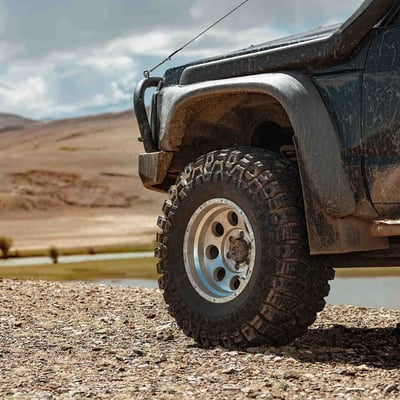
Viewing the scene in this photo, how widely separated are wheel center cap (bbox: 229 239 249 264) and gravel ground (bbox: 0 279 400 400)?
0.55 metres

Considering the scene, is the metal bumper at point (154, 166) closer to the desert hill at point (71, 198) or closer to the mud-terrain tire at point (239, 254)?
the mud-terrain tire at point (239, 254)

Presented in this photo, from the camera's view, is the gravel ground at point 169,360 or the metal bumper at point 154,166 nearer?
the gravel ground at point 169,360

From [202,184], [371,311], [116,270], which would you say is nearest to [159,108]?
[202,184]

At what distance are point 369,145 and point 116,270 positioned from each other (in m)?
16.0

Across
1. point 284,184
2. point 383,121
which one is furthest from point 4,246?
point 383,121

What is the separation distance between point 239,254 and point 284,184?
0.52m

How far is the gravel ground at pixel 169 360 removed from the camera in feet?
15.8

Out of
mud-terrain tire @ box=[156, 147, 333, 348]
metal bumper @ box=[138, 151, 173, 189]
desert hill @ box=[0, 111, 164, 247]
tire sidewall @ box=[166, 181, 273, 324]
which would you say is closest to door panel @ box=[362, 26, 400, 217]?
mud-terrain tire @ box=[156, 147, 333, 348]

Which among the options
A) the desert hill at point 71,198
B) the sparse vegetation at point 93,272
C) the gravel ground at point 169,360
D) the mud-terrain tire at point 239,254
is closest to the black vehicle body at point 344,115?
the mud-terrain tire at point 239,254

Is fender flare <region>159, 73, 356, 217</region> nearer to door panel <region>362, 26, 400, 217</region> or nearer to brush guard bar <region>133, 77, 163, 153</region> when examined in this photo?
door panel <region>362, 26, 400, 217</region>

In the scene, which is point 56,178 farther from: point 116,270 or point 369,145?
point 369,145

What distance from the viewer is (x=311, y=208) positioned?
5621 mm

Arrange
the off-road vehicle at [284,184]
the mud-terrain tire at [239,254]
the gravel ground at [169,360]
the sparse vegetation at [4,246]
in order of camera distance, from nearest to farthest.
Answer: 1. the gravel ground at [169,360]
2. the off-road vehicle at [284,184]
3. the mud-terrain tire at [239,254]
4. the sparse vegetation at [4,246]

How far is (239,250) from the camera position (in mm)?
5953
